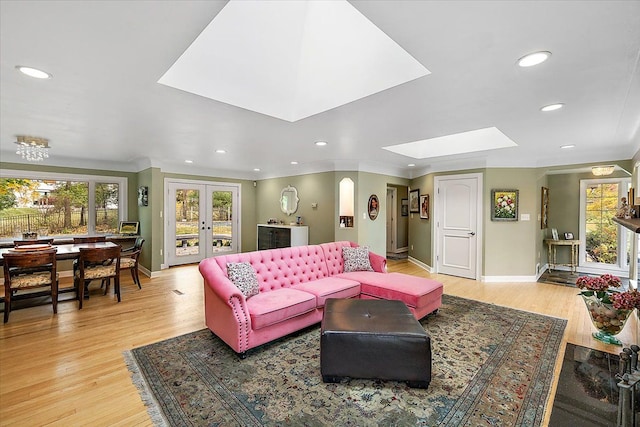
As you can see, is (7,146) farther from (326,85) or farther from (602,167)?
(602,167)

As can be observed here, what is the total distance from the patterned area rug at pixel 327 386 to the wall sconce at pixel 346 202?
3.15m

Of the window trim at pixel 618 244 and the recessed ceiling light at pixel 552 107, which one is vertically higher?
the recessed ceiling light at pixel 552 107

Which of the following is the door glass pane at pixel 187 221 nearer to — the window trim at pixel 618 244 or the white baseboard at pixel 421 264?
the white baseboard at pixel 421 264

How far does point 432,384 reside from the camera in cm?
230

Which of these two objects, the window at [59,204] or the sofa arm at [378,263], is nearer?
the sofa arm at [378,263]

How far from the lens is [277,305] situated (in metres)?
2.88

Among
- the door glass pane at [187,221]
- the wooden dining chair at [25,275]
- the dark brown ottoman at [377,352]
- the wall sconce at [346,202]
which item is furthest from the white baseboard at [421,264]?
the wooden dining chair at [25,275]

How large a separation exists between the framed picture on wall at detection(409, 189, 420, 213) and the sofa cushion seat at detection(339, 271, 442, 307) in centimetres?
335

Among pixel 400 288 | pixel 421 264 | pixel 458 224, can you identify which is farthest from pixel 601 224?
pixel 400 288

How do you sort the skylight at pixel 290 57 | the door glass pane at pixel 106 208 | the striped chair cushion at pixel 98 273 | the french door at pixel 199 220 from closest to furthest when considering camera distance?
1. the skylight at pixel 290 57
2. the striped chair cushion at pixel 98 273
3. the door glass pane at pixel 106 208
4. the french door at pixel 199 220

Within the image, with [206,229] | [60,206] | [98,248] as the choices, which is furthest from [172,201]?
[98,248]

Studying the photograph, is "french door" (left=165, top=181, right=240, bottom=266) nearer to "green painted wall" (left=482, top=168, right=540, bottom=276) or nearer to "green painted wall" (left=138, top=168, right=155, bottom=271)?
"green painted wall" (left=138, top=168, right=155, bottom=271)

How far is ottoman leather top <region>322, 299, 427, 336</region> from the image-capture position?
7.61ft

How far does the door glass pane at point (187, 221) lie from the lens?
6930 millimetres
